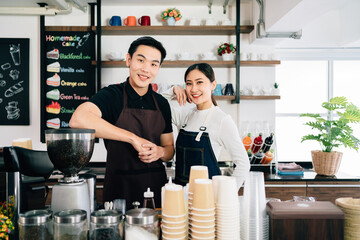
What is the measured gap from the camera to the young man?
173cm

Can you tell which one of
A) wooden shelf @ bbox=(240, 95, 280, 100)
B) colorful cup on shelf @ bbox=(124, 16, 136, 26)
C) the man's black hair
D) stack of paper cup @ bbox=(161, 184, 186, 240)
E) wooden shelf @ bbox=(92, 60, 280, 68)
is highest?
colorful cup on shelf @ bbox=(124, 16, 136, 26)

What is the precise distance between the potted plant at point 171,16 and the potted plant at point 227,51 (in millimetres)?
602

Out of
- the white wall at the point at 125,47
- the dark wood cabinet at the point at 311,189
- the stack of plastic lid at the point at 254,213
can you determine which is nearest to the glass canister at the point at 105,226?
the stack of plastic lid at the point at 254,213

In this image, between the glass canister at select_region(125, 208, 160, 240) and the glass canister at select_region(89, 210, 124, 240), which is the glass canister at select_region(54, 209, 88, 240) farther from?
the glass canister at select_region(125, 208, 160, 240)

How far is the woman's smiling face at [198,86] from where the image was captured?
179 centimetres

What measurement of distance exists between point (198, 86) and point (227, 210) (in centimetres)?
91

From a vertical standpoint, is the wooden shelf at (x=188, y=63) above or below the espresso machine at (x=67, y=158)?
above

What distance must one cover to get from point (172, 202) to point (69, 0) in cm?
313

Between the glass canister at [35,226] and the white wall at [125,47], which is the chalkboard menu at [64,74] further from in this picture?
the glass canister at [35,226]

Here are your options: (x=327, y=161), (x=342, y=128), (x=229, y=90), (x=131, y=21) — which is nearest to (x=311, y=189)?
(x=327, y=161)

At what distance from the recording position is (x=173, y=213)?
1024 mm

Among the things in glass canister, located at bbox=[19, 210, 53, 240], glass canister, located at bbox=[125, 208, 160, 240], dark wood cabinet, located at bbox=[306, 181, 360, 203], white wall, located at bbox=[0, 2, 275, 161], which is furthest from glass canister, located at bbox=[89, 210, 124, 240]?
white wall, located at bbox=[0, 2, 275, 161]

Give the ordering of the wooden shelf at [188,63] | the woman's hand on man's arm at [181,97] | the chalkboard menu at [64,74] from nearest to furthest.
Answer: the woman's hand on man's arm at [181,97] → the wooden shelf at [188,63] → the chalkboard menu at [64,74]

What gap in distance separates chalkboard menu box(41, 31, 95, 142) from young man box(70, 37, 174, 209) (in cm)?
191
